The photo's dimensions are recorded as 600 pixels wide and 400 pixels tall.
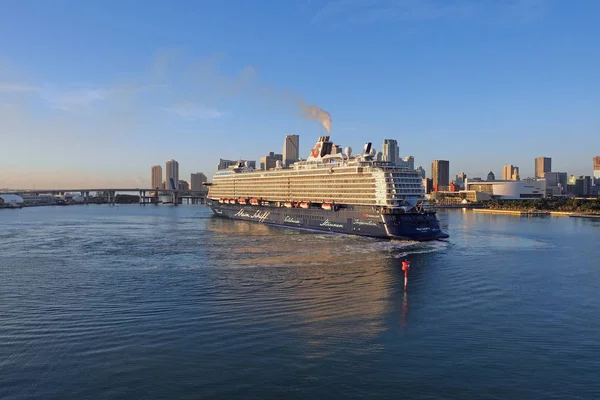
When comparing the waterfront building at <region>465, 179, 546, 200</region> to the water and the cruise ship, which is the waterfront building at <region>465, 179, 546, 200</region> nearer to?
the cruise ship

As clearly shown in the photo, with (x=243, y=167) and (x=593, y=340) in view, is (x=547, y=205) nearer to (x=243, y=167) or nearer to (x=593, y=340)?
(x=243, y=167)

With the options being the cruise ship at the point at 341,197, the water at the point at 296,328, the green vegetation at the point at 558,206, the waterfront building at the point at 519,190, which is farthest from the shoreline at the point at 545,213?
the water at the point at 296,328

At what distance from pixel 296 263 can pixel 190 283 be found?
10244 mm

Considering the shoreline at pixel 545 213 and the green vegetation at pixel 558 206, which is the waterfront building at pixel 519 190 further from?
the shoreline at pixel 545 213

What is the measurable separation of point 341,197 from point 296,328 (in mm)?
40968

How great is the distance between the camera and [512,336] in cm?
1816

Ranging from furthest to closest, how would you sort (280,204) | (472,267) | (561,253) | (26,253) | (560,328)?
(280,204), (561,253), (26,253), (472,267), (560,328)

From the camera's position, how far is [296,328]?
18719mm

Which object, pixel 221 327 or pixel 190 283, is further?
pixel 190 283

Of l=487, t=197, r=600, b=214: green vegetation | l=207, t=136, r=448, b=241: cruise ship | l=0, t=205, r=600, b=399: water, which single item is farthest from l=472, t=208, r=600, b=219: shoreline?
l=0, t=205, r=600, b=399: water

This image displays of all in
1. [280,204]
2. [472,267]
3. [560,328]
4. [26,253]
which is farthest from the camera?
[280,204]

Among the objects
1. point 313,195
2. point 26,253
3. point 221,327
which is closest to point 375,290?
point 221,327

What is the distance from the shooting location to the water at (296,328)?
13805mm

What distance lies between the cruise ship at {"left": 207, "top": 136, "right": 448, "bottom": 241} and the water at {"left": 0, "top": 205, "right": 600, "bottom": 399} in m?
13.1
